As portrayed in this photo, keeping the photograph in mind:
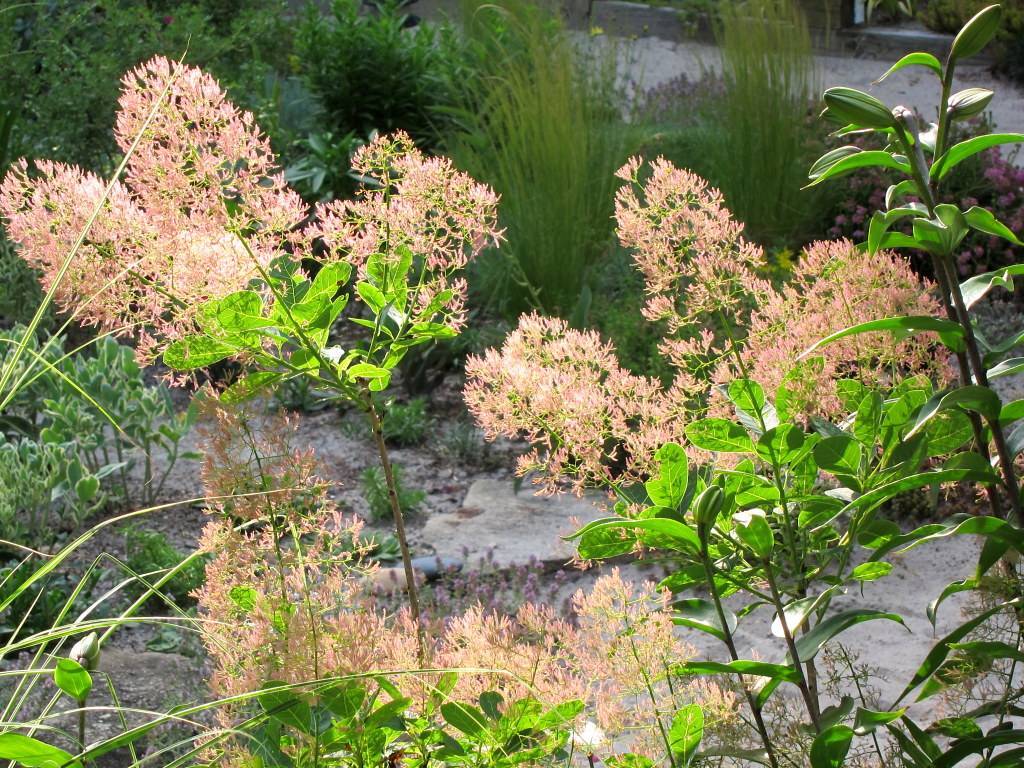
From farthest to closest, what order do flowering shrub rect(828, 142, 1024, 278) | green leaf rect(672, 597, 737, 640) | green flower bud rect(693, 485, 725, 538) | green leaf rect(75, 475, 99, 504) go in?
flowering shrub rect(828, 142, 1024, 278), green leaf rect(75, 475, 99, 504), green leaf rect(672, 597, 737, 640), green flower bud rect(693, 485, 725, 538)

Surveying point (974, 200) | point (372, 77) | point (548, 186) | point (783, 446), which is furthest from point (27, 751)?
point (372, 77)

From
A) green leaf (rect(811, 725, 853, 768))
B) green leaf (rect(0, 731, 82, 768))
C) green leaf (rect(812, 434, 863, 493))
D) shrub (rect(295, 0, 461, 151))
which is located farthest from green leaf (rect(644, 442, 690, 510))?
shrub (rect(295, 0, 461, 151))

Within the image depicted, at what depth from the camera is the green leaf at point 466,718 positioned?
107 cm

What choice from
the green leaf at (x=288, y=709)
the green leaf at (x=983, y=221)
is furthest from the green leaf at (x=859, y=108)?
the green leaf at (x=288, y=709)

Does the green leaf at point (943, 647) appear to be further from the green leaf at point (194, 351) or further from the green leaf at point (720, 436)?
the green leaf at point (194, 351)

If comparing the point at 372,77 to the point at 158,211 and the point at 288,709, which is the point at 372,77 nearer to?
the point at 158,211

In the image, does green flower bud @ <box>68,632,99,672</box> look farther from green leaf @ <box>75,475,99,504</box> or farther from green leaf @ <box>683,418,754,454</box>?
green leaf @ <box>75,475,99,504</box>

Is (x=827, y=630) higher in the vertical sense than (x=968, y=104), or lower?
lower

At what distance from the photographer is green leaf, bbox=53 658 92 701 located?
106cm

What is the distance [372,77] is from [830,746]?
261 inches

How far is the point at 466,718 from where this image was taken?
3.57ft

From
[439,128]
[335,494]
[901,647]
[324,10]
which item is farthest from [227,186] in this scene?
[324,10]

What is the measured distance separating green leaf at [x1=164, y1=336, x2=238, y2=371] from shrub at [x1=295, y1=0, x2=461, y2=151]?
6.06 metres

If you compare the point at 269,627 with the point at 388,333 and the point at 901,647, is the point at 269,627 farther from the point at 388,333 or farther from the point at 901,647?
the point at 901,647
